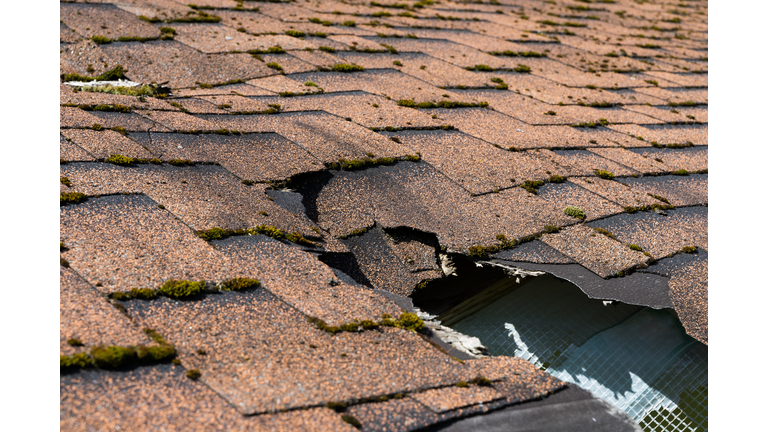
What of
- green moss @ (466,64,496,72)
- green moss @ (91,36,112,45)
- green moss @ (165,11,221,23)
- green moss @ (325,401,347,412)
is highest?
green moss @ (165,11,221,23)

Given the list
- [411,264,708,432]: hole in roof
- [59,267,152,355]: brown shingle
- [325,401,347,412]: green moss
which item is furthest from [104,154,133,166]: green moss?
[325,401,347,412]: green moss

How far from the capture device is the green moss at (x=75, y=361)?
645 cm

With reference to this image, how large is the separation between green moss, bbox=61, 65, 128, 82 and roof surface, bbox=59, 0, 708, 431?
93 mm

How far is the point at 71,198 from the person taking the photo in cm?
918

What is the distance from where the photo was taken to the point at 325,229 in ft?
34.7

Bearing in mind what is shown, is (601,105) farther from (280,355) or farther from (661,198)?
(280,355)

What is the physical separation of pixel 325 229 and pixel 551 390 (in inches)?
190

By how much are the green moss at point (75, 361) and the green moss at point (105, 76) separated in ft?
32.7

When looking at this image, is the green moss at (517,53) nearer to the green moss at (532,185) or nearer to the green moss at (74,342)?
the green moss at (532,185)

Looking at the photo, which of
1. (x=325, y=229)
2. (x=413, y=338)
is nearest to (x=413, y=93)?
(x=325, y=229)

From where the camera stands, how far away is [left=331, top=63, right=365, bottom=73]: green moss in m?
16.9

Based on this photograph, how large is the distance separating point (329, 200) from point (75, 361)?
567 centimetres

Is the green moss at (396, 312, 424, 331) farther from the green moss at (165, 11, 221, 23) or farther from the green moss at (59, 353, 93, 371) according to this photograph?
the green moss at (165, 11, 221, 23)

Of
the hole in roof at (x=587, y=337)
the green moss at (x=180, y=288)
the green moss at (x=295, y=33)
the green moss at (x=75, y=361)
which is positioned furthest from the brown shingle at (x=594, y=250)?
the green moss at (x=295, y=33)
